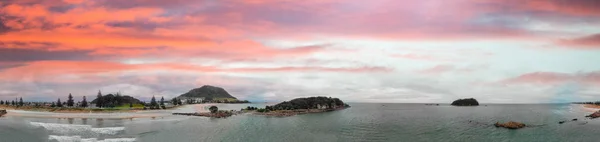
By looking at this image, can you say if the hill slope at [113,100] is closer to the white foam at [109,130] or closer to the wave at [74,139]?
the white foam at [109,130]

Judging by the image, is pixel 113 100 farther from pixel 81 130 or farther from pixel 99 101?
pixel 81 130

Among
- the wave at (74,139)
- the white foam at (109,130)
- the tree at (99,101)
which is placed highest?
the tree at (99,101)

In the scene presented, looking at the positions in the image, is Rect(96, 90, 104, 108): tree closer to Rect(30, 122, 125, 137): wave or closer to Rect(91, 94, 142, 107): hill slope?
Rect(91, 94, 142, 107): hill slope

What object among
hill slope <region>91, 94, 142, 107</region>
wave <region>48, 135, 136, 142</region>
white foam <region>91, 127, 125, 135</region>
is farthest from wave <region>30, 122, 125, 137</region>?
hill slope <region>91, 94, 142, 107</region>

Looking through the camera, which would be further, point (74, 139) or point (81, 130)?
point (81, 130)

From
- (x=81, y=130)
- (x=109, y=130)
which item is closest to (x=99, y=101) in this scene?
(x=81, y=130)

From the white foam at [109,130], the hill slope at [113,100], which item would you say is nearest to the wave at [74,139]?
the white foam at [109,130]

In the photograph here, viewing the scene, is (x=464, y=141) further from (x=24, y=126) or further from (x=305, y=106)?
(x=305, y=106)

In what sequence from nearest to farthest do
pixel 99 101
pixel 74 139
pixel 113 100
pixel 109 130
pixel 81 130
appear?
pixel 74 139, pixel 109 130, pixel 81 130, pixel 99 101, pixel 113 100

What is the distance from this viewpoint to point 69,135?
74500mm

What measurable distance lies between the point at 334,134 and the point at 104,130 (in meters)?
46.6

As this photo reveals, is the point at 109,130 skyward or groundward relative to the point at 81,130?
groundward

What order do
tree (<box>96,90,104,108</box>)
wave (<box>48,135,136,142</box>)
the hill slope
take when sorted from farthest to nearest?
the hill slope < tree (<box>96,90,104,108</box>) < wave (<box>48,135,136,142</box>)

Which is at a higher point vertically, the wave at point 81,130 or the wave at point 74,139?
the wave at point 81,130
